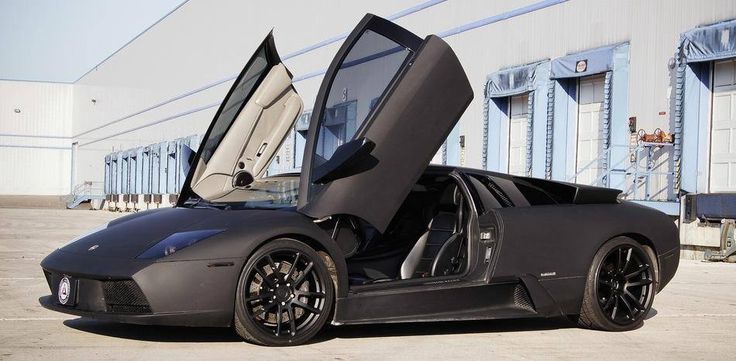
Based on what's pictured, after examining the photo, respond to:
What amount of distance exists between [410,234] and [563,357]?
1.49 m

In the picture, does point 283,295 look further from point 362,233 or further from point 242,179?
point 242,179

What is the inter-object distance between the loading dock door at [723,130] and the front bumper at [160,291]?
1231cm

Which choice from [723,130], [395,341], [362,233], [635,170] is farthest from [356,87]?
[635,170]

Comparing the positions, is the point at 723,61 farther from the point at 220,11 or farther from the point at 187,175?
the point at 220,11

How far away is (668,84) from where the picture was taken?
16938 mm

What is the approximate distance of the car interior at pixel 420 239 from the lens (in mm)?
6328

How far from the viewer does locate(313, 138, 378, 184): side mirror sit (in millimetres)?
5656

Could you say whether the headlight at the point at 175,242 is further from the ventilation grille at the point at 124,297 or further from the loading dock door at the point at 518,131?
the loading dock door at the point at 518,131

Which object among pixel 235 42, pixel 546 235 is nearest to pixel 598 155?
pixel 546 235

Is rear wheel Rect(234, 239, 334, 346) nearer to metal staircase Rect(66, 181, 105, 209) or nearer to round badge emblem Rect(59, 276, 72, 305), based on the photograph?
round badge emblem Rect(59, 276, 72, 305)

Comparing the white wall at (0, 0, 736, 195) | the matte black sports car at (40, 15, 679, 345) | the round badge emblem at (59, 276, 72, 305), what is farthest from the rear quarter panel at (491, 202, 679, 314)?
the white wall at (0, 0, 736, 195)

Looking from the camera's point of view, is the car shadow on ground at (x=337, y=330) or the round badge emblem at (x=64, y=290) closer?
the round badge emblem at (x=64, y=290)

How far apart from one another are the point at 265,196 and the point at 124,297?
126 cm

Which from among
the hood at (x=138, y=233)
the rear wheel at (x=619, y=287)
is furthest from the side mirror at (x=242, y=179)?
the rear wheel at (x=619, y=287)
